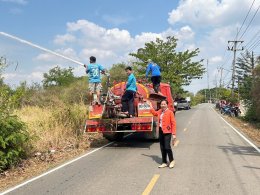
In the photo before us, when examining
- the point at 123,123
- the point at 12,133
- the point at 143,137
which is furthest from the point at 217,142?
the point at 12,133

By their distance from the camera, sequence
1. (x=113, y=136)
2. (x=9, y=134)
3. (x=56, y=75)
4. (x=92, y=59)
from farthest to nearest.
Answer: (x=56, y=75), (x=113, y=136), (x=92, y=59), (x=9, y=134)

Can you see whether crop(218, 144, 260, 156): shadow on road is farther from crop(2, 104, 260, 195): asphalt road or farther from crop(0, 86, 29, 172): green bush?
crop(0, 86, 29, 172): green bush

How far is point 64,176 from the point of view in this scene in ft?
31.1

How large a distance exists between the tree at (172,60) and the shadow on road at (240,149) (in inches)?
1634

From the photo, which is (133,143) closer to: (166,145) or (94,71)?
(94,71)

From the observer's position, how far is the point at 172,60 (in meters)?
57.8

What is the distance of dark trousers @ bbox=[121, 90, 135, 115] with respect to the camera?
14.3m

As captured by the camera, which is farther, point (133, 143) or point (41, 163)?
point (133, 143)

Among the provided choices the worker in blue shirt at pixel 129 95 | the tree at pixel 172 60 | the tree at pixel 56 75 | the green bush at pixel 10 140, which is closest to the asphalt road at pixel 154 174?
the worker in blue shirt at pixel 129 95

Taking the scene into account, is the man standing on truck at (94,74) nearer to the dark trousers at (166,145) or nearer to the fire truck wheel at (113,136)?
the fire truck wheel at (113,136)

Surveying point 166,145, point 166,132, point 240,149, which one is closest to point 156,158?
point 166,145

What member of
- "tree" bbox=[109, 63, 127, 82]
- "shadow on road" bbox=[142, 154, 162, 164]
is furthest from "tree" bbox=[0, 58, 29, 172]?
"tree" bbox=[109, 63, 127, 82]

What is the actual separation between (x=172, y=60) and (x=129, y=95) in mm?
44137

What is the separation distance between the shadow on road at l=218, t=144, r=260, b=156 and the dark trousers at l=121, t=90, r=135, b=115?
3.47 meters
